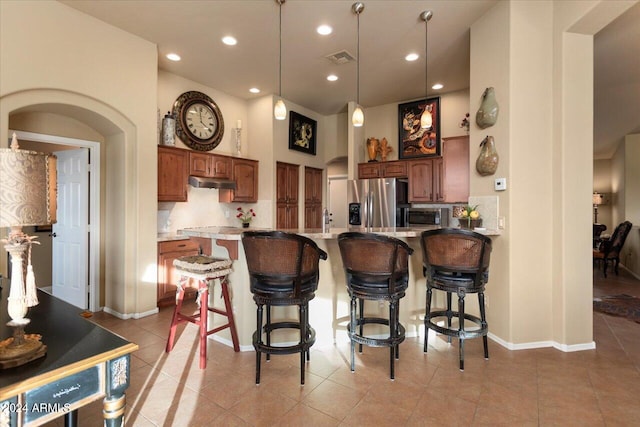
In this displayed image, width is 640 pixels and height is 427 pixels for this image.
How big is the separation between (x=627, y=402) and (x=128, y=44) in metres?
5.43

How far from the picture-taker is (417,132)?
541 centimetres

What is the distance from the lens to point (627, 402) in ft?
6.74

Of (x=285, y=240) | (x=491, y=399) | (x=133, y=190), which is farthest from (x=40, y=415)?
(x=133, y=190)

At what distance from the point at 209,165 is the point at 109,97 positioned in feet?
5.17

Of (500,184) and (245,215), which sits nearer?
(500,184)

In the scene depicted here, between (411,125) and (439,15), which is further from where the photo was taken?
(411,125)

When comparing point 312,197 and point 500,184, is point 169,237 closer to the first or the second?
point 312,197

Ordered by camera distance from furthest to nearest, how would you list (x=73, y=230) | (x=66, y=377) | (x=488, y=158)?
(x=73, y=230)
(x=488, y=158)
(x=66, y=377)

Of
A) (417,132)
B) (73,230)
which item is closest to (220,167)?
(73,230)

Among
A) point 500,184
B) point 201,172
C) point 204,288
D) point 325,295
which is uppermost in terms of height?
point 201,172

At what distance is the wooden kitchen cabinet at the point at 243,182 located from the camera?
16.7 feet

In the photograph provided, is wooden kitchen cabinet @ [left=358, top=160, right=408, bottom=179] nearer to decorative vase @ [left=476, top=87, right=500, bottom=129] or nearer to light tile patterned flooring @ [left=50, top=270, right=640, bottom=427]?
decorative vase @ [left=476, top=87, right=500, bottom=129]

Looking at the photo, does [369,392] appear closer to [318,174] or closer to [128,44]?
[128,44]

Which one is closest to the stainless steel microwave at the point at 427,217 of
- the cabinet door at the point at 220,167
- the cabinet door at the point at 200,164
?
the cabinet door at the point at 220,167
